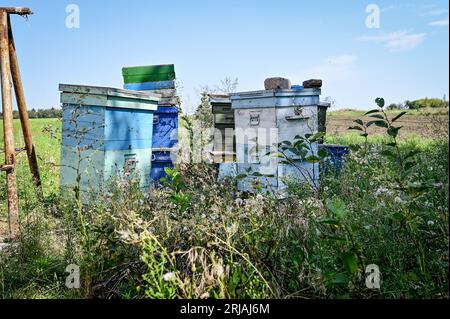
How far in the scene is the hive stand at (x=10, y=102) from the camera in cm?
402

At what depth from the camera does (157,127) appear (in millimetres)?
6461

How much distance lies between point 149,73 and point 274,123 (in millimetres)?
3120

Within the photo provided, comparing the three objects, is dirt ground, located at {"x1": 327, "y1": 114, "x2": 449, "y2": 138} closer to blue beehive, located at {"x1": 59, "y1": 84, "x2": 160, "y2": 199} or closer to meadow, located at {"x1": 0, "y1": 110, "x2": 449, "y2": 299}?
meadow, located at {"x1": 0, "y1": 110, "x2": 449, "y2": 299}

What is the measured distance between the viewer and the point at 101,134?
465 cm

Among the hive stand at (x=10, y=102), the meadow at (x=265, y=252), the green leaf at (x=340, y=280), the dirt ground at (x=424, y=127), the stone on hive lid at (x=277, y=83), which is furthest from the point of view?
the stone on hive lid at (x=277, y=83)

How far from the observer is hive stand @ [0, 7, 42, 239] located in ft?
13.2

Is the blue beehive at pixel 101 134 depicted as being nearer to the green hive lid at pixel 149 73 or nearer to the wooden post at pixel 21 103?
the wooden post at pixel 21 103

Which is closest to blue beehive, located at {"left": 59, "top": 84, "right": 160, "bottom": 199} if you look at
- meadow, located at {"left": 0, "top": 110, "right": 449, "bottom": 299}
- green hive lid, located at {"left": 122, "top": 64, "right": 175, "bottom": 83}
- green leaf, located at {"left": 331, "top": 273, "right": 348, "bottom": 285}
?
meadow, located at {"left": 0, "top": 110, "right": 449, "bottom": 299}

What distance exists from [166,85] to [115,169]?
2549 millimetres

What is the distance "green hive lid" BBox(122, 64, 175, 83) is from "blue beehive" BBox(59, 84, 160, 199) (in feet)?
5.43

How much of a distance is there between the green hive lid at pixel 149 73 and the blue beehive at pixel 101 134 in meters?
1.65

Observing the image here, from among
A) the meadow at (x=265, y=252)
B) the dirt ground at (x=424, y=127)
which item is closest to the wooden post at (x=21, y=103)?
the meadow at (x=265, y=252)
